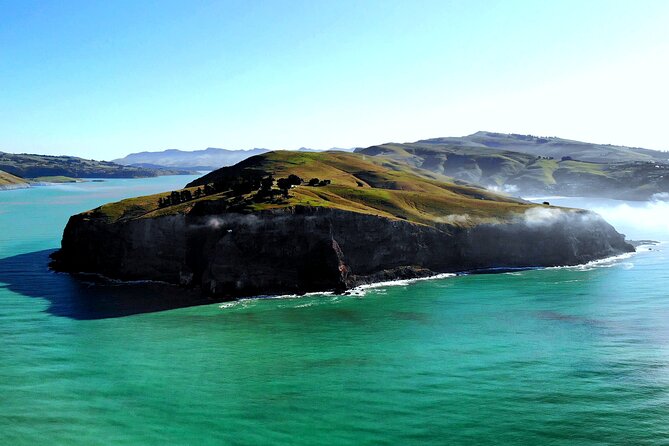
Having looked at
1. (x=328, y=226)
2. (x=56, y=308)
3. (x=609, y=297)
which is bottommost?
(x=56, y=308)

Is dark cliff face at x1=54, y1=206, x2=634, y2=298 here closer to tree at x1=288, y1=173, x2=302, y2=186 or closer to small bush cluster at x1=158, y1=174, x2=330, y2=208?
small bush cluster at x1=158, y1=174, x2=330, y2=208

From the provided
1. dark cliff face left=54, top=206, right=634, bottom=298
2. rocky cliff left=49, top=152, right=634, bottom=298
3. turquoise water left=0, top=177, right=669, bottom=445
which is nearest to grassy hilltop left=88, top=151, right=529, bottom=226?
rocky cliff left=49, top=152, right=634, bottom=298

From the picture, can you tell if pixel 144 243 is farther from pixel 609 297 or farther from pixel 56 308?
pixel 609 297

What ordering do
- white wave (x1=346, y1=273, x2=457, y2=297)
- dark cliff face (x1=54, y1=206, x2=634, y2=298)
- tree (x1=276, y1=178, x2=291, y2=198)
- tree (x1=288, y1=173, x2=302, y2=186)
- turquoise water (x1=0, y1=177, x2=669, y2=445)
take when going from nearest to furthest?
turquoise water (x1=0, y1=177, x2=669, y2=445)
white wave (x1=346, y1=273, x2=457, y2=297)
dark cliff face (x1=54, y1=206, x2=634, y2=298)
tree (x1=276, y1=178, x2=291, y2=198)
tree (x1=288, y1=173, x2=302, y2=186)

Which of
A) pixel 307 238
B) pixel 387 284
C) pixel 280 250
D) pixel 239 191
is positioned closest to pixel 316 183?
pixel 239 191

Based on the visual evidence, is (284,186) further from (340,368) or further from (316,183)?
(340,368)

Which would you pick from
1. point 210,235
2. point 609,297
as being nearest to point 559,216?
point 609,297
